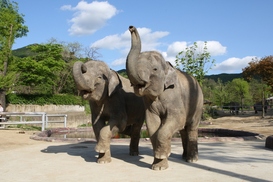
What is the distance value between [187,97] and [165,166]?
54.0 inches

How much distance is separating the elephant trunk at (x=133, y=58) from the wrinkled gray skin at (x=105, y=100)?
123cm

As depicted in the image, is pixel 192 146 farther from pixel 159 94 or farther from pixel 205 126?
pixel 205 126

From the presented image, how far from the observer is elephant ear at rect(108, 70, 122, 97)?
617cm

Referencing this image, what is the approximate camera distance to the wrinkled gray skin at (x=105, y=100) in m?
5.91

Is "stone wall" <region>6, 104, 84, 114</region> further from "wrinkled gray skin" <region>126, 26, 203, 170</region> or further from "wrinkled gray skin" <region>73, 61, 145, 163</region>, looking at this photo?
"wrinkled gray skin" <region>126, 26, 203, 170</region>

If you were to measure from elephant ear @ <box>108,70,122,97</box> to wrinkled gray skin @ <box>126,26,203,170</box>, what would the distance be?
937mm

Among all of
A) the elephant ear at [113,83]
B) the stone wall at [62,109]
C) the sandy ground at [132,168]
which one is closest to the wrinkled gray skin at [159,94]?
the sandy ground at [132,168]

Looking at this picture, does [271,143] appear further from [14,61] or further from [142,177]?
[14,61]

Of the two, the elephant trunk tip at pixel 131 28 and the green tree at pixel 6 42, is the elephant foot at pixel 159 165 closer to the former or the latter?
the elephant trunk tip at pixel 131 28

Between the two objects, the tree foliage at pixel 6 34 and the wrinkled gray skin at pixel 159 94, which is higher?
the tree foliage at pixel 6 34

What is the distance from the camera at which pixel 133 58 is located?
4859 millimetres

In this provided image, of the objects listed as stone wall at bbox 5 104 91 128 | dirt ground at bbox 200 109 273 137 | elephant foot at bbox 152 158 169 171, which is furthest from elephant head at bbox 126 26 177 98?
stone wall at bbox 5 104 91 128

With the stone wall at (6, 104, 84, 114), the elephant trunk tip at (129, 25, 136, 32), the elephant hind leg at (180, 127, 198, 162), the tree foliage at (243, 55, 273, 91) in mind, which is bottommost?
the elephant hind leg at (180, 127, 198, 162)

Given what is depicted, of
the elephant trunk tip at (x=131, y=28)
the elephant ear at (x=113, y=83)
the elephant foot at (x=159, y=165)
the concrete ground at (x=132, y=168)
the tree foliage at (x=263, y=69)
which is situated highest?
the tree foliage at (x=263, y=69)
